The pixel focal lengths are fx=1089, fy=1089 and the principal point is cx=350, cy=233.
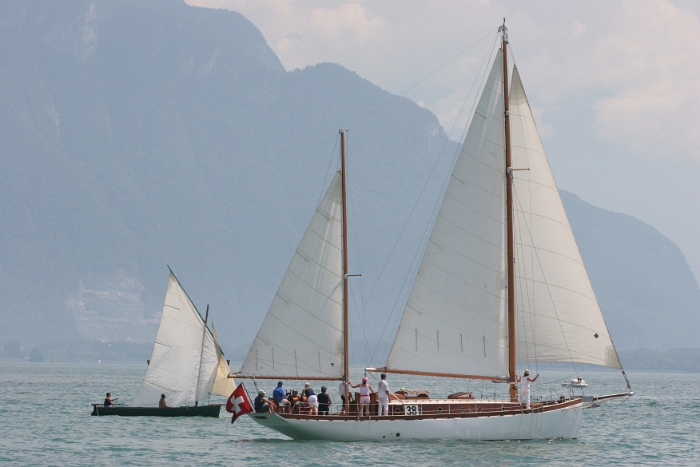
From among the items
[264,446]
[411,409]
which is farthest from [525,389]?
[264,446]

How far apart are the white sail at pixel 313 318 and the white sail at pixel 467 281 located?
2.69 m

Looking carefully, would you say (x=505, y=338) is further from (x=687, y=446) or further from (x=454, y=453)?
(x=687, y=446)

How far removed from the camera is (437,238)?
40250 mm

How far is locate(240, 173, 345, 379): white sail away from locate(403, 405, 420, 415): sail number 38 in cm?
303

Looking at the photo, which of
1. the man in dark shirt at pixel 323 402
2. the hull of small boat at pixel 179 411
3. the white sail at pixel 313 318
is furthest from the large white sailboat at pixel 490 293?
the hull of small boat at pixel 179 411

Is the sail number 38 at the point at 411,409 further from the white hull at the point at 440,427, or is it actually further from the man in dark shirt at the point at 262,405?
the man in dark shirt at the point at 262,405

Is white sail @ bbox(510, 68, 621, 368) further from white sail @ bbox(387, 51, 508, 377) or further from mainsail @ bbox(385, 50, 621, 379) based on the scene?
white sail @ bbox(387, 51, 508, 377)

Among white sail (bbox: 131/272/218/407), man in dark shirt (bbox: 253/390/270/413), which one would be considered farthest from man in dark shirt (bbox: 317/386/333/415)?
white sail (bbox: 131/272/218/407)

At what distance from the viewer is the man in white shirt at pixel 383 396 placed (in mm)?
38750

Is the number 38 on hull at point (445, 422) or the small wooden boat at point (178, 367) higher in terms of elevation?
the small wooden boat at point (178, 367)

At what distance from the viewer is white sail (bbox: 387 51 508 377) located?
40.0 m

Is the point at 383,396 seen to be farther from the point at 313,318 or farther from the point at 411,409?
the point at 313,318

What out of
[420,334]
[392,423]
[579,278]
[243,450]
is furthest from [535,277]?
[243,450]

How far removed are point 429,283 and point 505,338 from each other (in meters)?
3.43
